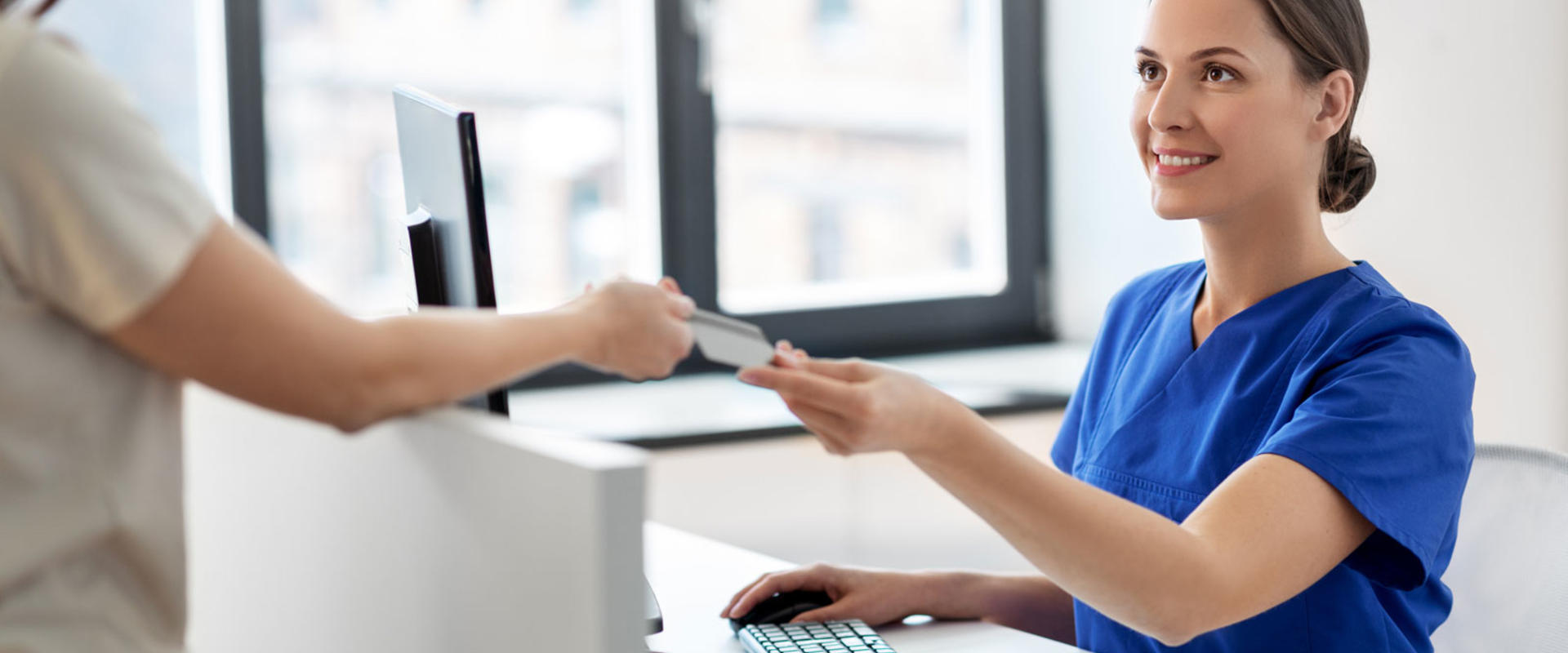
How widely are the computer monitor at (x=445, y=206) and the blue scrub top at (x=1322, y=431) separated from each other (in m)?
0.62

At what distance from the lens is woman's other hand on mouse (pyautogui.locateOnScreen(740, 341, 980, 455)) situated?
919 mm

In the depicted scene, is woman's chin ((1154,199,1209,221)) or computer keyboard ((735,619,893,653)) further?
woman's chin ((1154,199,1209,221))

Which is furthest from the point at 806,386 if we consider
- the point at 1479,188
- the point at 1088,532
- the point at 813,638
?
the point at 1479,188

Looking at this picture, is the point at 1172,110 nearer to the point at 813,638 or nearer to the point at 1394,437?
the point at 1394,437

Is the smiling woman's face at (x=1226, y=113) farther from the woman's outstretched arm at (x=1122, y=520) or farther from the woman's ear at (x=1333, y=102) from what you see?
the woman's outstretched arm at (x=1122, y=520)

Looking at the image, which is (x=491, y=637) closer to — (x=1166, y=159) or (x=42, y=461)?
(x=42, y=461)

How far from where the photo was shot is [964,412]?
99cm

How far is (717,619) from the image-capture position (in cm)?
130

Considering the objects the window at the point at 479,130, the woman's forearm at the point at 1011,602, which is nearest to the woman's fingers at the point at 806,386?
the woman's forearm at the point at 1011,602

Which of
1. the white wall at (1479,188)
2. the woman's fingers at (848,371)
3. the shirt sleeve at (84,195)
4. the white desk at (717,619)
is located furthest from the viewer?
the white wall at (1479,188)

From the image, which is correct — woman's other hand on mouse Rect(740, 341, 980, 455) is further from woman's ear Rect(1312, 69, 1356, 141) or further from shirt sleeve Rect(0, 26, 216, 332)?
woman's ear Rect(1312, 69, 1356, 141)

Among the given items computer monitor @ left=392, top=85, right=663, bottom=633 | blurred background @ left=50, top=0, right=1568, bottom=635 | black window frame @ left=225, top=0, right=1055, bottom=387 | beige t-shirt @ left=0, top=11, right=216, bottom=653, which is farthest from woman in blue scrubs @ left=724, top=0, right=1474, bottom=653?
black window frame @ left=225, top=0, right=1055, bottom=387

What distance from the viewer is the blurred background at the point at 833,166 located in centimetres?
229

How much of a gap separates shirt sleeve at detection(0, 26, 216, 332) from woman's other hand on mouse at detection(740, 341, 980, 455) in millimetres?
376
